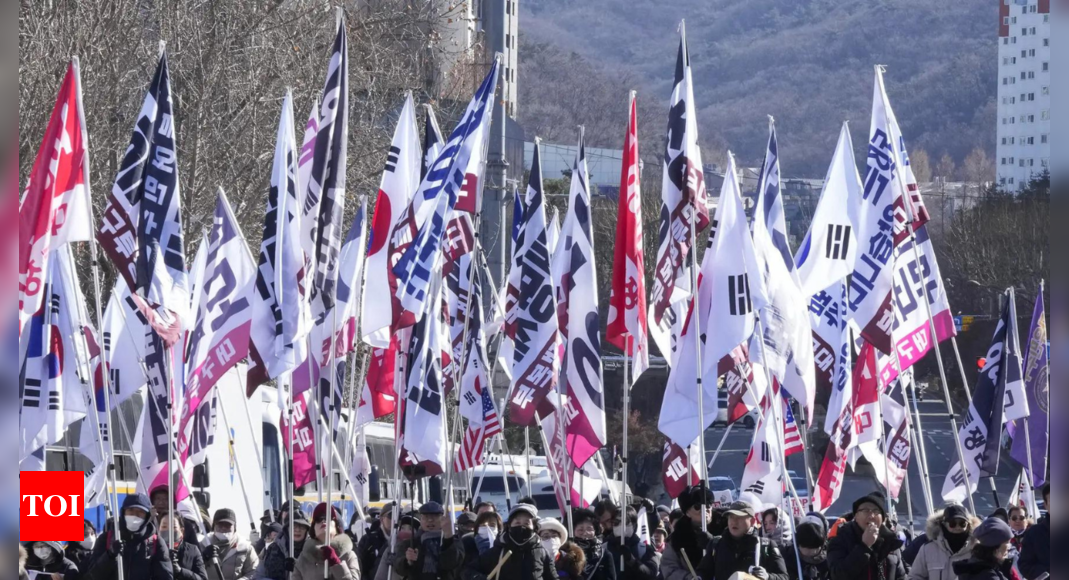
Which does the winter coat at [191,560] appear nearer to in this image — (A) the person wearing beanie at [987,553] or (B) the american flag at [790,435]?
(A) the person wearing beanie at [987,553]

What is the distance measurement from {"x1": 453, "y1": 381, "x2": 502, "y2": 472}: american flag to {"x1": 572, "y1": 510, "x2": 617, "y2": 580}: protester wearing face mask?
430 cm

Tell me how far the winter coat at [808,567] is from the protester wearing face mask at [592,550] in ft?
4.44

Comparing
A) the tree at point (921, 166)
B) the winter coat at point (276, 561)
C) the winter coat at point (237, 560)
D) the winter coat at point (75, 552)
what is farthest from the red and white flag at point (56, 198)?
the tree at point (921, 166)

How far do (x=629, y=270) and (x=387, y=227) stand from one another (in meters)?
2.25

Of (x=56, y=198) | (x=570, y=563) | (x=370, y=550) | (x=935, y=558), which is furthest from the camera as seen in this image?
(x=370, y=550)

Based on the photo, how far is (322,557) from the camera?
12.2 meters

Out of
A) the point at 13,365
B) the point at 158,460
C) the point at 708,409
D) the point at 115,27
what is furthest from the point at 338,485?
the point at 13,365

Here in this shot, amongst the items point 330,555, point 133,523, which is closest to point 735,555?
point 330,555

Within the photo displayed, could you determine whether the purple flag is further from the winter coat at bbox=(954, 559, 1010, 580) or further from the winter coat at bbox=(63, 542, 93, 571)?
the winter coat at bbox=(63, 542, 93, 571)

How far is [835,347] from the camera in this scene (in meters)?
17.0

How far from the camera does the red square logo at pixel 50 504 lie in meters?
8.68

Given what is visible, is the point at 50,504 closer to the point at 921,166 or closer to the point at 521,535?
the point at 521,535

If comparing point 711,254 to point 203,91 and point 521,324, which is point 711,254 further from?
point 203,91

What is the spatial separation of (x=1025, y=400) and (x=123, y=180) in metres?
9.72
